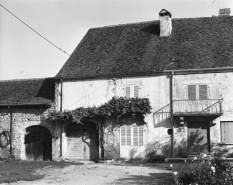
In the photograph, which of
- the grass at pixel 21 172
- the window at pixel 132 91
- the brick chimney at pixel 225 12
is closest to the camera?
the grass at pixel 21 172

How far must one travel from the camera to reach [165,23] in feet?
80.3

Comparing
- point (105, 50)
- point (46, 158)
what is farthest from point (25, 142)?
point (105, 50)

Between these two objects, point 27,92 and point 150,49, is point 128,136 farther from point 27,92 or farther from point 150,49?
point 27,92

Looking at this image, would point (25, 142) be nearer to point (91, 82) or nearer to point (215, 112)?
point (91, 82)

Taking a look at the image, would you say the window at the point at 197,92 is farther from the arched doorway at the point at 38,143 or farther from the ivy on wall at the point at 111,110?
the arched doorway at the point at 38,143

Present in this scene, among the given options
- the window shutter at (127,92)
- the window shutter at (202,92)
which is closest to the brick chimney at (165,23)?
the window shutter at (127,92)

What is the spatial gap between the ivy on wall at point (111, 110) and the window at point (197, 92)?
2489 millimetres

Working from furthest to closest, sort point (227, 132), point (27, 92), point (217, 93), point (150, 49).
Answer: point (27, 92), point (150, 49), point (217, 93), point (227, 132)

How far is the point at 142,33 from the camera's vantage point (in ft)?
83.6

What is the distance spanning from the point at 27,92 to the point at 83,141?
534cm

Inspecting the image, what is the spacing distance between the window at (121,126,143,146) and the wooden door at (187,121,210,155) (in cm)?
288

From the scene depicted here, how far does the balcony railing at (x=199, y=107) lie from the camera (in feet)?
67.0

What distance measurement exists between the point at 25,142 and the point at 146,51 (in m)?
9.91

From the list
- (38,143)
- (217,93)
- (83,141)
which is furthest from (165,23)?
(38,143)
